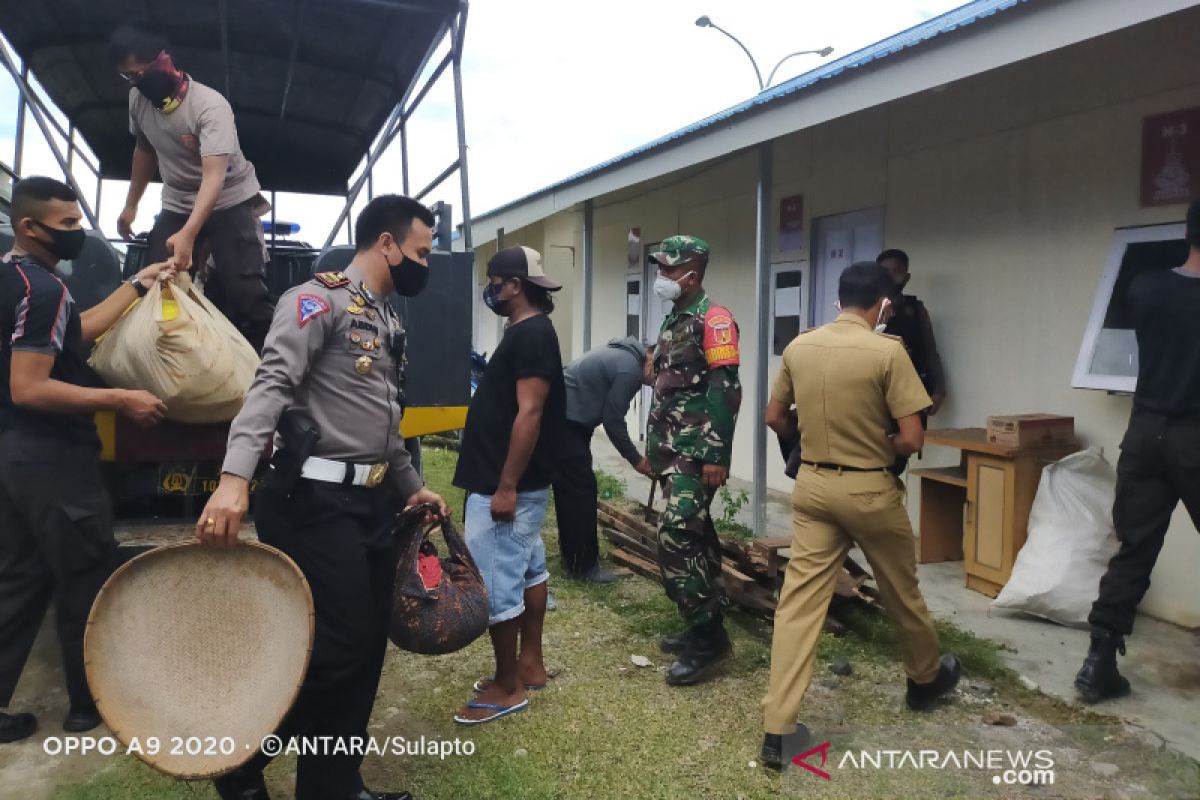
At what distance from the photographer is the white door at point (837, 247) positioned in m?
6.51

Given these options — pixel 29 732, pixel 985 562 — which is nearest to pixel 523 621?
pixel 29 732

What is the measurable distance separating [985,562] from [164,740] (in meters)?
4.14

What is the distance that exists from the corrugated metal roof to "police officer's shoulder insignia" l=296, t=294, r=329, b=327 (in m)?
3.03

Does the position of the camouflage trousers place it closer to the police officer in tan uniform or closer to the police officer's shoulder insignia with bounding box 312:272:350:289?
the police officer in tan uniform

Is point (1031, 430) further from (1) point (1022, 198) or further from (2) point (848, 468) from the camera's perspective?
(2) point (848, 468)

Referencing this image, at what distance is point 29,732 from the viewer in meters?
3.27

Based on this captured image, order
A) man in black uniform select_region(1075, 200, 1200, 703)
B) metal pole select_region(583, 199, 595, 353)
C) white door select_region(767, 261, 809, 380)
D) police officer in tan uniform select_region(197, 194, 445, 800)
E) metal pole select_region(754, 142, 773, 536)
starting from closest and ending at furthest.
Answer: police officer in tan uniform select_region(197, 194, 445, 800) < man in black uniform select_region(1075, 200, 1200, 703) < metal pole select_region(754, 142, 773, 536) < white door select_region(767, 261, 809, 380) < metal pole select_region(583, 199, 595, 353)

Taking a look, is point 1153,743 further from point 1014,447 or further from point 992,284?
point 992,284

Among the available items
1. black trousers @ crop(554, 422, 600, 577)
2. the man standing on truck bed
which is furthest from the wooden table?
the man standing on truck bed

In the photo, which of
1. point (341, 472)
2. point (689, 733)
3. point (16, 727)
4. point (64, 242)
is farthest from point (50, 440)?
point (689, 733)

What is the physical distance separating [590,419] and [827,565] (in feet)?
6.78

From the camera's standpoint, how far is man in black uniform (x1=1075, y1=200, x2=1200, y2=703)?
10.8ft

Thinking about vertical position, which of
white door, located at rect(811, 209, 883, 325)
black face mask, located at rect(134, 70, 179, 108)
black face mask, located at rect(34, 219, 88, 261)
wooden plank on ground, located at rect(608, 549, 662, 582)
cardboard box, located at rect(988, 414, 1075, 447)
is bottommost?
wooden plank on ground, located at rect(608, 549, 662, 582)

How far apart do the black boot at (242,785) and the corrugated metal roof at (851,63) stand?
398 cm
